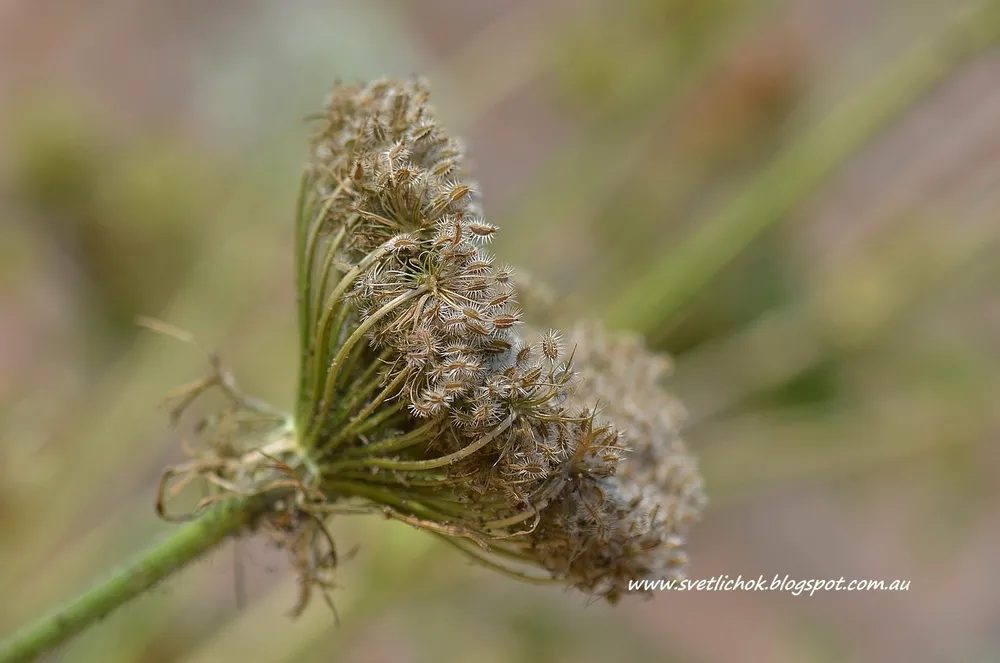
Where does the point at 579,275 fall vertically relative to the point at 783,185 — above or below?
above

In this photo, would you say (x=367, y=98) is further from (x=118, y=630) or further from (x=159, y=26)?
(x=159, y=26)

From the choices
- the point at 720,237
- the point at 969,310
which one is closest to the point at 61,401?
the point at 720,237

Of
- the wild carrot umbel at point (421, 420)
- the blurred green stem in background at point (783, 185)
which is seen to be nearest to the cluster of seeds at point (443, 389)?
the wild carrot umbel at point (421, 420)

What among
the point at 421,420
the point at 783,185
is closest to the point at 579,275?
the point at 783,185

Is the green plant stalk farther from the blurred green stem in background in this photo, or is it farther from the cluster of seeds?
the blurred green stem in background

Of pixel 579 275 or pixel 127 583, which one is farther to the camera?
pixel 579 275

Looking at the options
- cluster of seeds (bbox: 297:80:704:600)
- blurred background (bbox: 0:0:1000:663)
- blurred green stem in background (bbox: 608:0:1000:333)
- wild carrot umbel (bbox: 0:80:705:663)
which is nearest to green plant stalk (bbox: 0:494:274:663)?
wild carrot umbel (bbox: 0:80:705:663)

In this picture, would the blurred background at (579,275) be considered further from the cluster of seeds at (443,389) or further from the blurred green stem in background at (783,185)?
the cluster of seeds at (443,389)

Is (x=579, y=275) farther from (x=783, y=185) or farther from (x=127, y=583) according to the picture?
(x=127, y=583)
